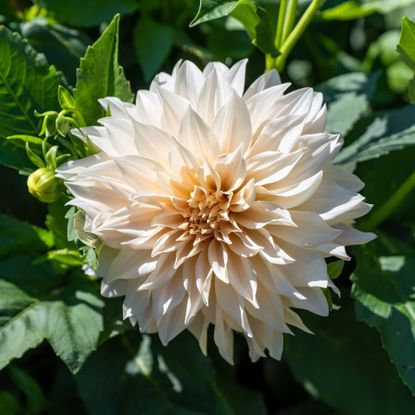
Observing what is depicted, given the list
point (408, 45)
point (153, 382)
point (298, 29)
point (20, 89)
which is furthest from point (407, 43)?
point (153, 382)

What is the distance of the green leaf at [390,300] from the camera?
955mm

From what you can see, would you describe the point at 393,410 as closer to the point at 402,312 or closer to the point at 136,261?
the point at 402,312

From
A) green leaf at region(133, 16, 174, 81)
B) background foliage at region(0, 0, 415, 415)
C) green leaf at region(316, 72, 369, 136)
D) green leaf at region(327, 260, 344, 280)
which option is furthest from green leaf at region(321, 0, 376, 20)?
green leaf at region(327, 260, 344, 280)

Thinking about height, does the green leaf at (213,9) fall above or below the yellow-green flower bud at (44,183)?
above

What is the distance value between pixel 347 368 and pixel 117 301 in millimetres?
A: 432

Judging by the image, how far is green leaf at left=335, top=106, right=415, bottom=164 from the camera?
109cm

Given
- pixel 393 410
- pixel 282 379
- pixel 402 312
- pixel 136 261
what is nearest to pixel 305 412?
pixel 282 379

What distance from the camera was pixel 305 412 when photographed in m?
1.33

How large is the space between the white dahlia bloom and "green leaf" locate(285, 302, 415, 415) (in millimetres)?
381

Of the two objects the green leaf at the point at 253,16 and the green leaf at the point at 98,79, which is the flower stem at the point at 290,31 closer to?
the green leaf at the point at 253,16

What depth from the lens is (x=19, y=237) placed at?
3.44 ft

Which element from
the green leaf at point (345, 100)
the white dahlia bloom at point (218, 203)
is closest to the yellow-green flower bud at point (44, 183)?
the white dahlia bloom at point (218, 203)

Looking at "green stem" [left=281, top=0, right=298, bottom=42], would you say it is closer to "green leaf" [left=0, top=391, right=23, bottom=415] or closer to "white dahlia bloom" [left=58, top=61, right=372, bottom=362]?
"white dahlia bloom" [left=58, top=61, right=372, bottom=362]

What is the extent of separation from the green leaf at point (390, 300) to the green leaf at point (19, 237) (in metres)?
0.45
